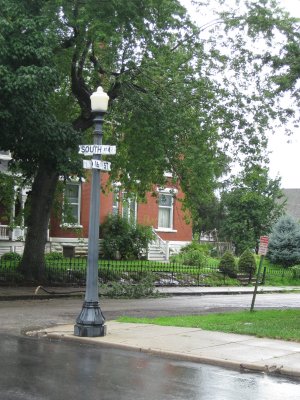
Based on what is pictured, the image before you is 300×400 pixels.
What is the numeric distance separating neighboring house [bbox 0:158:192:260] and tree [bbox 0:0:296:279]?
8.51 metres

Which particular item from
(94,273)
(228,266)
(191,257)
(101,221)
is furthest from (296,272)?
(94,273)

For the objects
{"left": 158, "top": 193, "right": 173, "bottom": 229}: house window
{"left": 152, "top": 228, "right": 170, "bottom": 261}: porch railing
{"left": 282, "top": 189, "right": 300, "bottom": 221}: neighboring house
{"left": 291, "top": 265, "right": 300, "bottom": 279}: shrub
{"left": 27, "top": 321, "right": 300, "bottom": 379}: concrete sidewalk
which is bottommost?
{"left": 27, "top": 321, "right": 300, "bottom": 379}: concrete sidewalk

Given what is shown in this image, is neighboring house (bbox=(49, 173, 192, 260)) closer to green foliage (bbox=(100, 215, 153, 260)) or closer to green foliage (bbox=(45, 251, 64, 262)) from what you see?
green foliage (bbox=(100, 215, 153, 260))

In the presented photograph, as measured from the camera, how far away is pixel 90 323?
1145 cm

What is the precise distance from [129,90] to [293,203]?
57409mm

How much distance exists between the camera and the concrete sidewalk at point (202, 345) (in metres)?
9.12

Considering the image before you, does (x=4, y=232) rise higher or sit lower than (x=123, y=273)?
higher

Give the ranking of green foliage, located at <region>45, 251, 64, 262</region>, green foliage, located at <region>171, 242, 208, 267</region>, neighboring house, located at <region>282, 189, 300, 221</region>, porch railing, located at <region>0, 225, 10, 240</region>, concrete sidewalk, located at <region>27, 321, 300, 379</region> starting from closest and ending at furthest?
1. concrete sidewalk, located at <region>27, 321, 300, 379</region>
2. green foliage, located at <region>45, 251, 64, 262</region>
3. porch railing, located at <region>0, 225, 10, 240</region>
4. green foliage, located at <region>171, 242, 208, 267</region>
5. neighboring house, located at <region>282, 189, 300, 221</region>

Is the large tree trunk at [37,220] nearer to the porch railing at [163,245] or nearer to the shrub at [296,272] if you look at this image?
the porch railing at [163,245]

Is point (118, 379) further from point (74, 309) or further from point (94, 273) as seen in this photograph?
point (74, 309)

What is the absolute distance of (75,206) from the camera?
35.5m

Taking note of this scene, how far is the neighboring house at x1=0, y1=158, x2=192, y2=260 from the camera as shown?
32812 millimetres

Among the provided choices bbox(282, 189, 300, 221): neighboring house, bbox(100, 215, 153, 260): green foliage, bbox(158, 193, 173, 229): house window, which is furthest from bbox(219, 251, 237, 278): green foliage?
bbox(282, 189, 300, 221): neighboring house

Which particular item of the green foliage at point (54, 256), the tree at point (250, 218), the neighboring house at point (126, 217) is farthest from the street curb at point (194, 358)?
the tree at point (250, 218)
